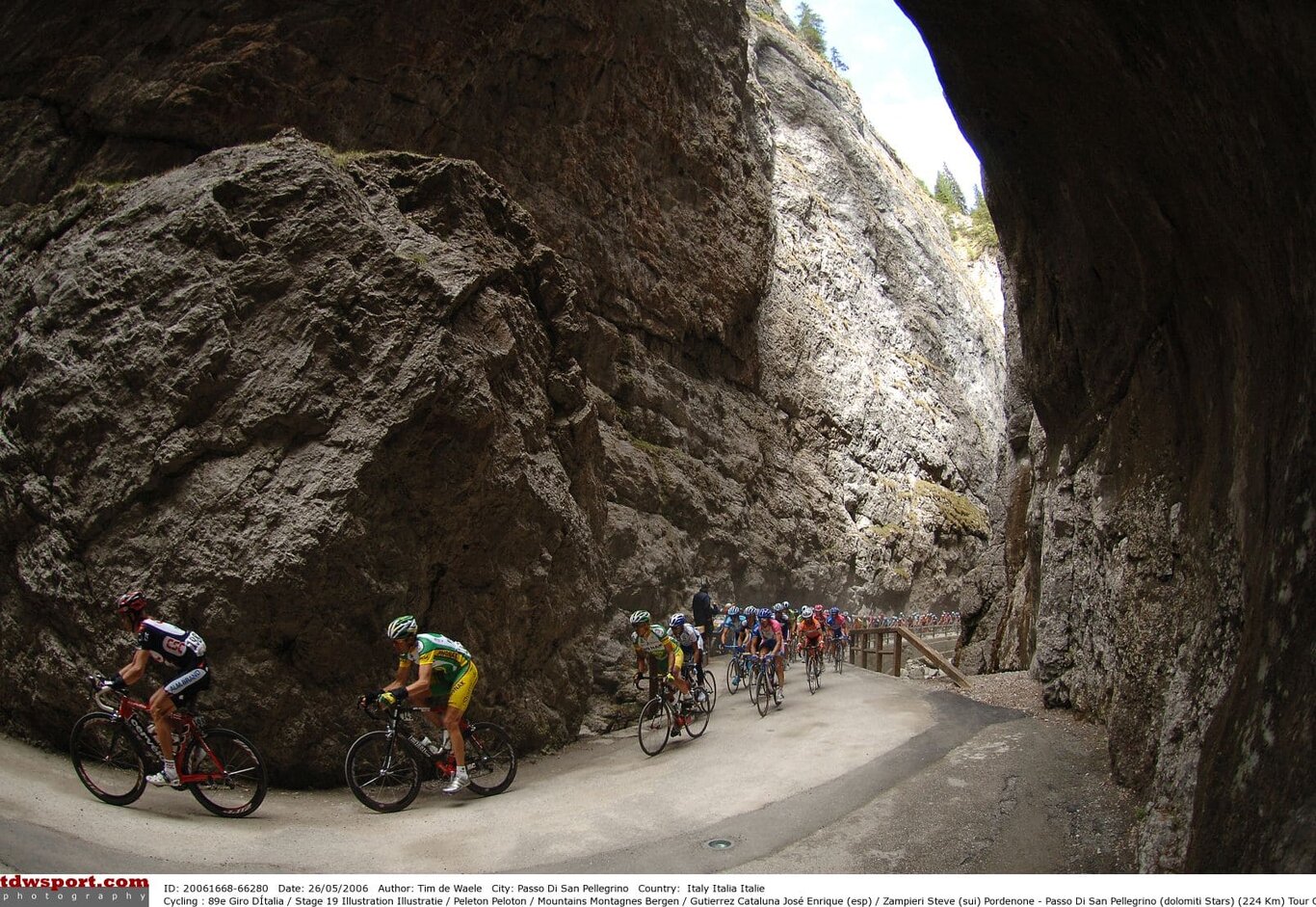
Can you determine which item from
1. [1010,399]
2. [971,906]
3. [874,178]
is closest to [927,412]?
[874,178]

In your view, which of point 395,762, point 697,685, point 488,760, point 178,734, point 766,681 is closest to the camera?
point 178,734

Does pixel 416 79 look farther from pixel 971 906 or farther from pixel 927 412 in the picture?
pixel 927 412

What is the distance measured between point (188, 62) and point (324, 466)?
10.0 m

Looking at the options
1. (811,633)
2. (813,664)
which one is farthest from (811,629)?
(813,664)

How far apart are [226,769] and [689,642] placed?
734 cm

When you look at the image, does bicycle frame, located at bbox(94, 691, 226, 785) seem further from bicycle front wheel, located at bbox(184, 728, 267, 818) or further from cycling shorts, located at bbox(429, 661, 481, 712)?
cycling shorts, located at bbox(429, 661, 481, 712)

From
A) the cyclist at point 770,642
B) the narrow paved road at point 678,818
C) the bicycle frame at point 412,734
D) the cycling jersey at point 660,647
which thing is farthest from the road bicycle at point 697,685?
the bicycle frame at point 412,734

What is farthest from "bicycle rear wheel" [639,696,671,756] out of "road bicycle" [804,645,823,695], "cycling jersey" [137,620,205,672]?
"cycling jersey" [137,620,205,672]

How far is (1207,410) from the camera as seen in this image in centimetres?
730

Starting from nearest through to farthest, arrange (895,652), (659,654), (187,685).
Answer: (187,685)
(659,654)
(895,652)

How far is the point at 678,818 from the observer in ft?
27.7

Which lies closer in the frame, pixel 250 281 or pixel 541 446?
pixel 250 281

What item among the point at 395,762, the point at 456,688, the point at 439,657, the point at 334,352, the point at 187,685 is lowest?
the point at 395,762

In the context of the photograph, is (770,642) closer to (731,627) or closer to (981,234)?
(731,627)
